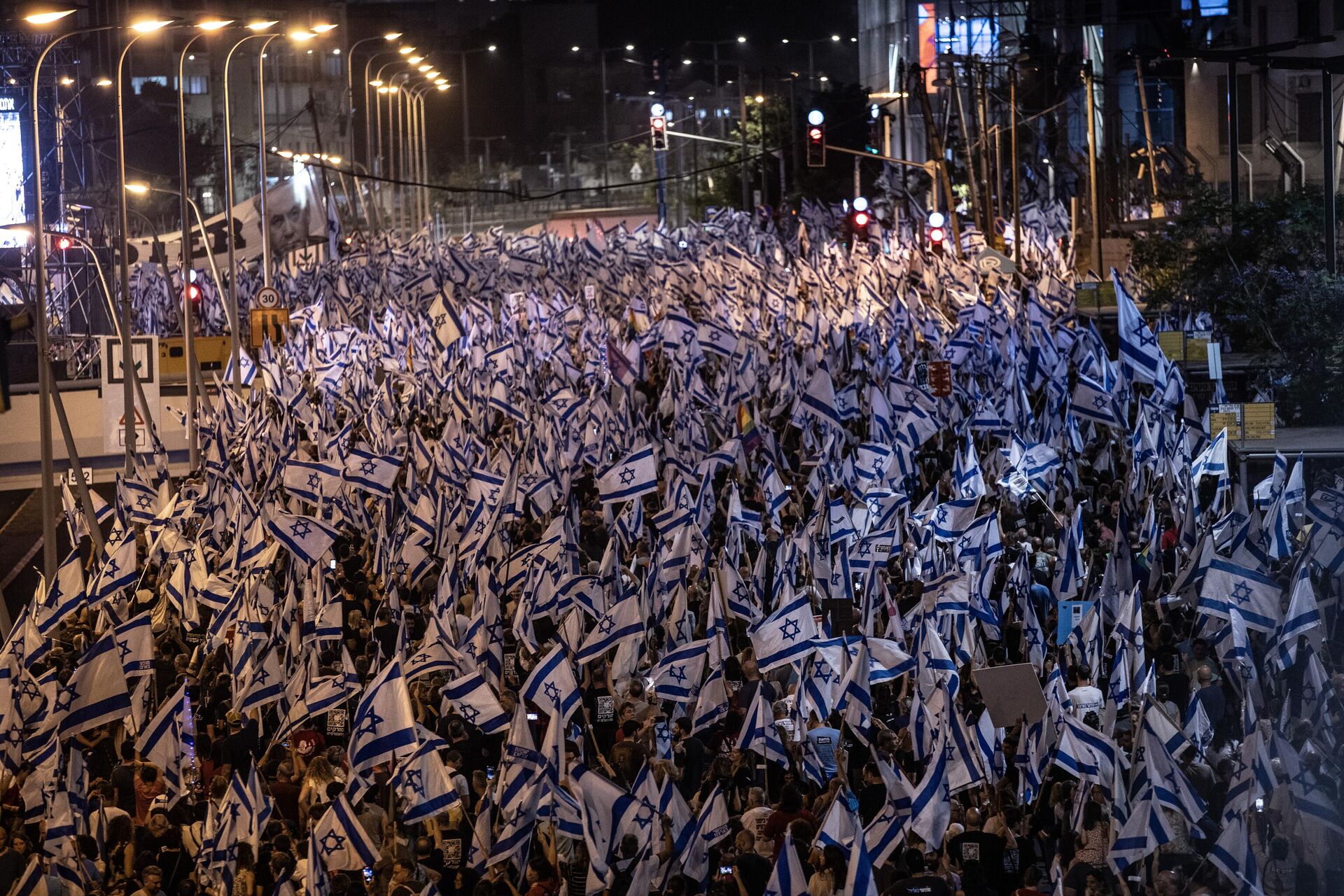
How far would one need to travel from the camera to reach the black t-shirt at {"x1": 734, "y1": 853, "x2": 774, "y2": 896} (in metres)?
10.2

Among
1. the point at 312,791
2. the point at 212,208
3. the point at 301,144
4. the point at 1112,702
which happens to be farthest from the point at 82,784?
the point at 301,144

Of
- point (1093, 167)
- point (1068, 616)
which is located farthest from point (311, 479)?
point (1093, 167)

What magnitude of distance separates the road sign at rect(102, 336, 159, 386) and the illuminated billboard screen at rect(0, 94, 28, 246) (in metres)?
13.2

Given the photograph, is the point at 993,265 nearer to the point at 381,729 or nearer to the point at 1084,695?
the point at 1084,695

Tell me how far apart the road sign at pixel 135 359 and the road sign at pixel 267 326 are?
5832 mm

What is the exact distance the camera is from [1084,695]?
12.5 meters

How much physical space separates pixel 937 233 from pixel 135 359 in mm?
23461

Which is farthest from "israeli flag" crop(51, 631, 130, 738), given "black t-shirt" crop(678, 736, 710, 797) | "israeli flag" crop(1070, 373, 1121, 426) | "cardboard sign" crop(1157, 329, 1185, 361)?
"cardboard sign" crop(1157, 329, 1185, 361)

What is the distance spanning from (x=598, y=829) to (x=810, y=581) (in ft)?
19.2

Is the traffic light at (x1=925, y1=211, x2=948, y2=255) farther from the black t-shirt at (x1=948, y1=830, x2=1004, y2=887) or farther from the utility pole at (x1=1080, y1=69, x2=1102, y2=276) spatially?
the black t-shirt at (x1=948, y1=830, x2=1004, y2=887)

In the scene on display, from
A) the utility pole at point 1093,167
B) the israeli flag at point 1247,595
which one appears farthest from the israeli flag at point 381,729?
the utility pole at point 1093,167

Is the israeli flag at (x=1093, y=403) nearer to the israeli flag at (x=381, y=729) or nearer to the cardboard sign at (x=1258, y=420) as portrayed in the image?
the cardboard sign at (x=1258, y=420)

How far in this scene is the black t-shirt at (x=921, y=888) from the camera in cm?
954

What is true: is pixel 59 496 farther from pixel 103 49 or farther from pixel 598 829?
pixel 598 829
